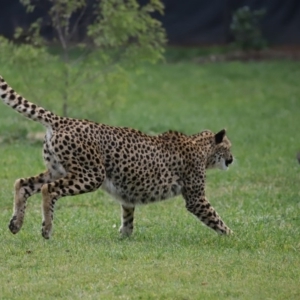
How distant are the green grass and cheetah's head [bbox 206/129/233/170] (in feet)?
2.18

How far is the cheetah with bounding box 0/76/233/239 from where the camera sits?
31.6ft

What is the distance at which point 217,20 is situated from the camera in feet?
94.6

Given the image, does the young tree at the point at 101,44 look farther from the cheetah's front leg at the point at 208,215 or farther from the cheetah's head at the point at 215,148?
the cheetah's front leg at the point at 208,215

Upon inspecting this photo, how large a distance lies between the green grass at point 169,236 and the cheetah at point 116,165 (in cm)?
35

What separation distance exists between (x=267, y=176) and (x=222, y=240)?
442cm

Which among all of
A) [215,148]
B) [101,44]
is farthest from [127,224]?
[101,44]

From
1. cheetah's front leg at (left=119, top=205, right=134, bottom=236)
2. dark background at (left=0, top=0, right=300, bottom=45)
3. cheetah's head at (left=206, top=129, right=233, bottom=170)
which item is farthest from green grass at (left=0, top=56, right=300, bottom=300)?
dark background at (left=0, top=0, right=300, bottom=45)

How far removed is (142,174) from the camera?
33.3ft

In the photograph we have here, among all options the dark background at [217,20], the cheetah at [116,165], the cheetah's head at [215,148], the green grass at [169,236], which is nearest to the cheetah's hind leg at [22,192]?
the cheetah at [116,165]

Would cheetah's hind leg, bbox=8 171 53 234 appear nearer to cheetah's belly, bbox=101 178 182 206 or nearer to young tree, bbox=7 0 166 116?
cheetah's belly, bbox=101 178 182 206

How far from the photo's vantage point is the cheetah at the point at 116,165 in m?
9.64

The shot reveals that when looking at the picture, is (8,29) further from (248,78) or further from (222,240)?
(222,240)

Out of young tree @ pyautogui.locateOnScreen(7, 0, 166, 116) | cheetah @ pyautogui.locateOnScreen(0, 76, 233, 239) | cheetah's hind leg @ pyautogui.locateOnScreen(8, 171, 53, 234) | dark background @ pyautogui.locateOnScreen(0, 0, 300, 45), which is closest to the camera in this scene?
cheetah @ pyautogui.locateOnScreen(0, 76, 233, 239)

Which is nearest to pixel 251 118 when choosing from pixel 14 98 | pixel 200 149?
pixel 200 149
